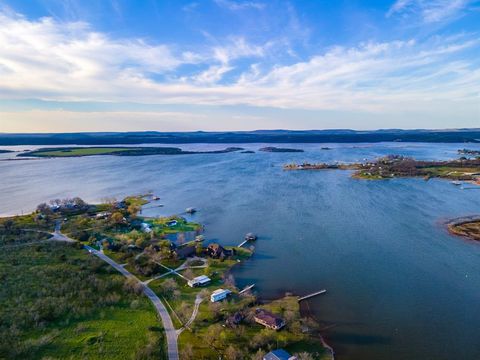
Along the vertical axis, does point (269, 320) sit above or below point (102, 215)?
below

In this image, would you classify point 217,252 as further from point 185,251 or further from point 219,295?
point 219,295

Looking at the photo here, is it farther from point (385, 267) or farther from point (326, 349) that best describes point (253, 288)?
point (385, 267)

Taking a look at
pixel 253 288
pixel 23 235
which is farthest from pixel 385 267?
pixel 23 235

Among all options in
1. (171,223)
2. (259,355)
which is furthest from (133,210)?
(259,355)

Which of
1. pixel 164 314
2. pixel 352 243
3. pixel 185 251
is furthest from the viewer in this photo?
pixel 352 243

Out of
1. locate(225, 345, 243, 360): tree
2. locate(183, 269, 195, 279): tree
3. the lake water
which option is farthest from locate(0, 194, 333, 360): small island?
the lake water

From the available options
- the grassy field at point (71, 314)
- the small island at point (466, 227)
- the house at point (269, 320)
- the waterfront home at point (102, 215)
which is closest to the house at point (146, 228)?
the waterfront home at point (102, 215)
